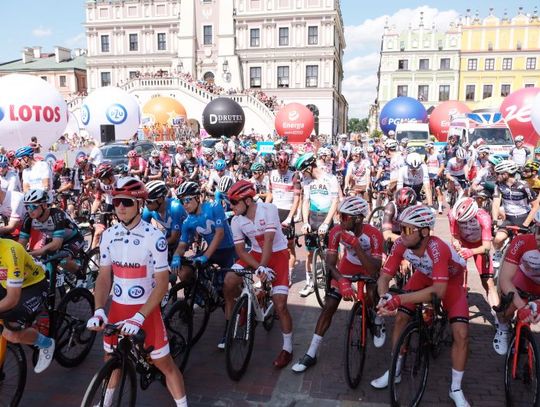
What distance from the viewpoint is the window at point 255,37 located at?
51.1m

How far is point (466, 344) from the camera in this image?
4129 millimetres

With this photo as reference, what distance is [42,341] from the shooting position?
4.38m

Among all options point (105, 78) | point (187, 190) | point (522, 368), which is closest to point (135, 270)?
point (187, 190)

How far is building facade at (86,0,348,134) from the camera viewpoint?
49.8 meters

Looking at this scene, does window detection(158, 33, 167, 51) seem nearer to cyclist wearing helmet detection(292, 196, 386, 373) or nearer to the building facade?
the building facade

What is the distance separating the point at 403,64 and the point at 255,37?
23734mm

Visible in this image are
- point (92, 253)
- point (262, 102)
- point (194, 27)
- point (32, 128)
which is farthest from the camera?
point (194, 27)

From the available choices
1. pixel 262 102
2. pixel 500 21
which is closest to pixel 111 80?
pixel 262 102

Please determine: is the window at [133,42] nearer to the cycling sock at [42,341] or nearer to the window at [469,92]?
the window at [469,92]

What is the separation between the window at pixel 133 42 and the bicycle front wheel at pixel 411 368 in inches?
2235

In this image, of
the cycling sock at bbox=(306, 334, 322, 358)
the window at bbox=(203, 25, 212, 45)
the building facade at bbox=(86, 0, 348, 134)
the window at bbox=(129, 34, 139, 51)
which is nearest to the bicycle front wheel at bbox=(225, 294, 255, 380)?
the cycling sock at bbox=(306, 334, 322, 358)

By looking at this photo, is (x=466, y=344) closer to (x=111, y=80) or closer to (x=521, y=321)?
(x=521, y=321)

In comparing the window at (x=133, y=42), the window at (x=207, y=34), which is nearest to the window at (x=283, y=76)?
the window at (x=207, y=34)

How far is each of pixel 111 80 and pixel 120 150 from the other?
130 ft
